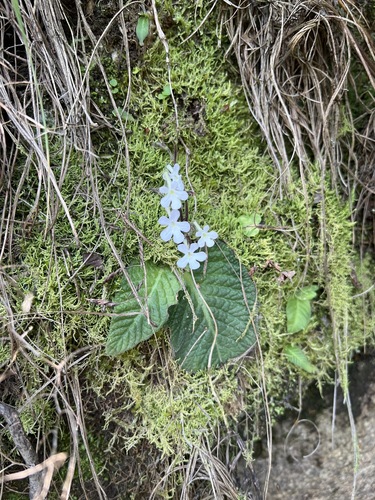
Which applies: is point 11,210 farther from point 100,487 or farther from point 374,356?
point 374,356

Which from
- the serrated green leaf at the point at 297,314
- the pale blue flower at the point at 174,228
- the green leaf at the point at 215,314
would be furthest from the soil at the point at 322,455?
the pale blue flower at the point at 174,228

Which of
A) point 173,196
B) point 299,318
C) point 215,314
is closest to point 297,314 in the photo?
point 299,318

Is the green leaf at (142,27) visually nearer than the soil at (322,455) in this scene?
Yes

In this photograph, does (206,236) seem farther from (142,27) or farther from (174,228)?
(142,27)

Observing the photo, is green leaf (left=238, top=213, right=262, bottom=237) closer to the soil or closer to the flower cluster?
the flower cluster

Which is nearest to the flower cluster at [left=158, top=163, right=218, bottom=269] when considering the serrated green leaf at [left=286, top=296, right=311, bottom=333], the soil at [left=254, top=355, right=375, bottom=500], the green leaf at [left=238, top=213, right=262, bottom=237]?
the green leaf at [left=238, top=213, right=262, bottom=237]

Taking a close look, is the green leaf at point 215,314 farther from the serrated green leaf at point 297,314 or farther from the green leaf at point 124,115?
the green leaf at point 124,115
